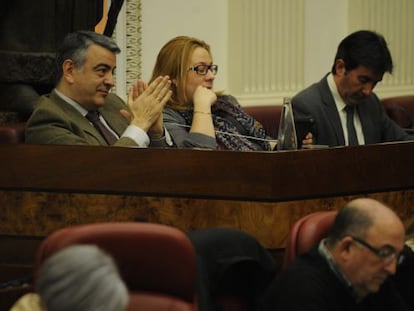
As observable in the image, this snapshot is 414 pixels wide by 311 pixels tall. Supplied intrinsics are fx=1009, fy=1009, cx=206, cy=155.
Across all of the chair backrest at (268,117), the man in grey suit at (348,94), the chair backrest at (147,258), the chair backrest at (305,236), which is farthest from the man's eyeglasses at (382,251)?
the chair backrest at (268,117)

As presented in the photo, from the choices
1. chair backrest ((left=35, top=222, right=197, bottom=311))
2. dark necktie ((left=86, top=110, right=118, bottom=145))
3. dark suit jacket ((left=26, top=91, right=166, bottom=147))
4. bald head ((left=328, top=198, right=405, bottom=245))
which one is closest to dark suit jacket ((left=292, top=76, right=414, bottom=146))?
dark necktie ((left=86, top=110, right=118, bottom=145))

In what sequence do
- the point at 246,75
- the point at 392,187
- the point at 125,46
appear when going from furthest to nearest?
the point at 246,75 < the point at 125,46 < the point at 392,187

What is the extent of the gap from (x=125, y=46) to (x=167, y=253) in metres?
3.64

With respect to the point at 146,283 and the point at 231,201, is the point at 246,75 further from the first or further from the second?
the point at 146,283

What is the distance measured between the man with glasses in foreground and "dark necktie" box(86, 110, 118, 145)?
1411mm

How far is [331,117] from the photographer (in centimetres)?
415

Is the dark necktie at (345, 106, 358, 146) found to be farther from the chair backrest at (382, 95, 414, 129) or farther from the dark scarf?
the chair backrest at (382, 95, 414, 129)

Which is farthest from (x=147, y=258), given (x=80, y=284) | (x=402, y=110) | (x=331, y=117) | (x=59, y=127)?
(x=402, y=110)

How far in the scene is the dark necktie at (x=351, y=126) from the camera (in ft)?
13.7

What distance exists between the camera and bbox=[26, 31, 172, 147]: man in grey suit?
3.58 meters

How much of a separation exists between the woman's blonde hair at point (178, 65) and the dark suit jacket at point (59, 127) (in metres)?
0.41

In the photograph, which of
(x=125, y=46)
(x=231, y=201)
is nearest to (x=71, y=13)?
(x=231, y=201)

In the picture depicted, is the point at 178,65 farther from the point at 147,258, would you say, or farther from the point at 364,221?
the point at 147,258

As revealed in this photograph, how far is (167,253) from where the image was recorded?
2.39m
